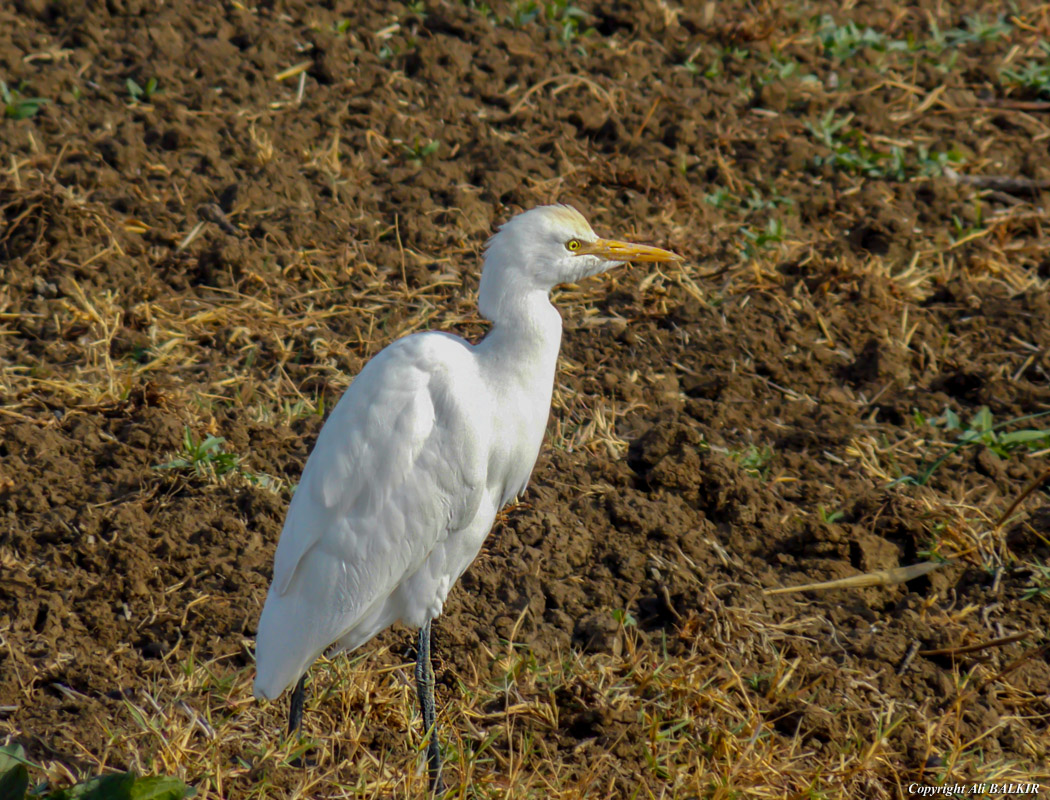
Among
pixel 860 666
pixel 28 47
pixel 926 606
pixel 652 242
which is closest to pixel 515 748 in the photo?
pixel 860 666

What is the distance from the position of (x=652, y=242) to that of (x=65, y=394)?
2459 mm

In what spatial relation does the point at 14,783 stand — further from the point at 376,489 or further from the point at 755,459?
the point at 755,459

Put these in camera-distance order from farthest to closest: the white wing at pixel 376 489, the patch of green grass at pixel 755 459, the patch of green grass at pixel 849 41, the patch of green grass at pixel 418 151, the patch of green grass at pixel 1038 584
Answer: the patch of green grass at pixel 849 41 → the patch of green grass at pixel 418 151 → the patch of green grass at pixel 755 459 → the patch of green grass at pixel 1038 584 → the white wing at pixel 376 489

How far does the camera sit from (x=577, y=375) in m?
4.32

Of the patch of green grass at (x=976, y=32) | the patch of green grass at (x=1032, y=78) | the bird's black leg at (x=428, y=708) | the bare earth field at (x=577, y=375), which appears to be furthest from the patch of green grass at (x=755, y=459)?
the patch of green grass at (x=976, y=32)

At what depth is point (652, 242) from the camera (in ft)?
16.2

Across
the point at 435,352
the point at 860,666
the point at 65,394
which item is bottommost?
the point at 65,394

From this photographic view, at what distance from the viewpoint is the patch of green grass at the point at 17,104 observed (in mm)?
5141

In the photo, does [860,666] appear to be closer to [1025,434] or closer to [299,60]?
[1025,434]

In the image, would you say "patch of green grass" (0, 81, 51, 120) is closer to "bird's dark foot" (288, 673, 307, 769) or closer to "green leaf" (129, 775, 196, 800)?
"bird's dark foot" (288, 673, 307, 769)

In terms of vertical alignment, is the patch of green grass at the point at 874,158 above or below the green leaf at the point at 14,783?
below

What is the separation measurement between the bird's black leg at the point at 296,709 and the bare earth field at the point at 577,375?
81 mm

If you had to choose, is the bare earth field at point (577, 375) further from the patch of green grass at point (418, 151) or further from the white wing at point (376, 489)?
the white wing at point (376, 489)

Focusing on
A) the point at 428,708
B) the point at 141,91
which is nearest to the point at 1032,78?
the point at 141,91
